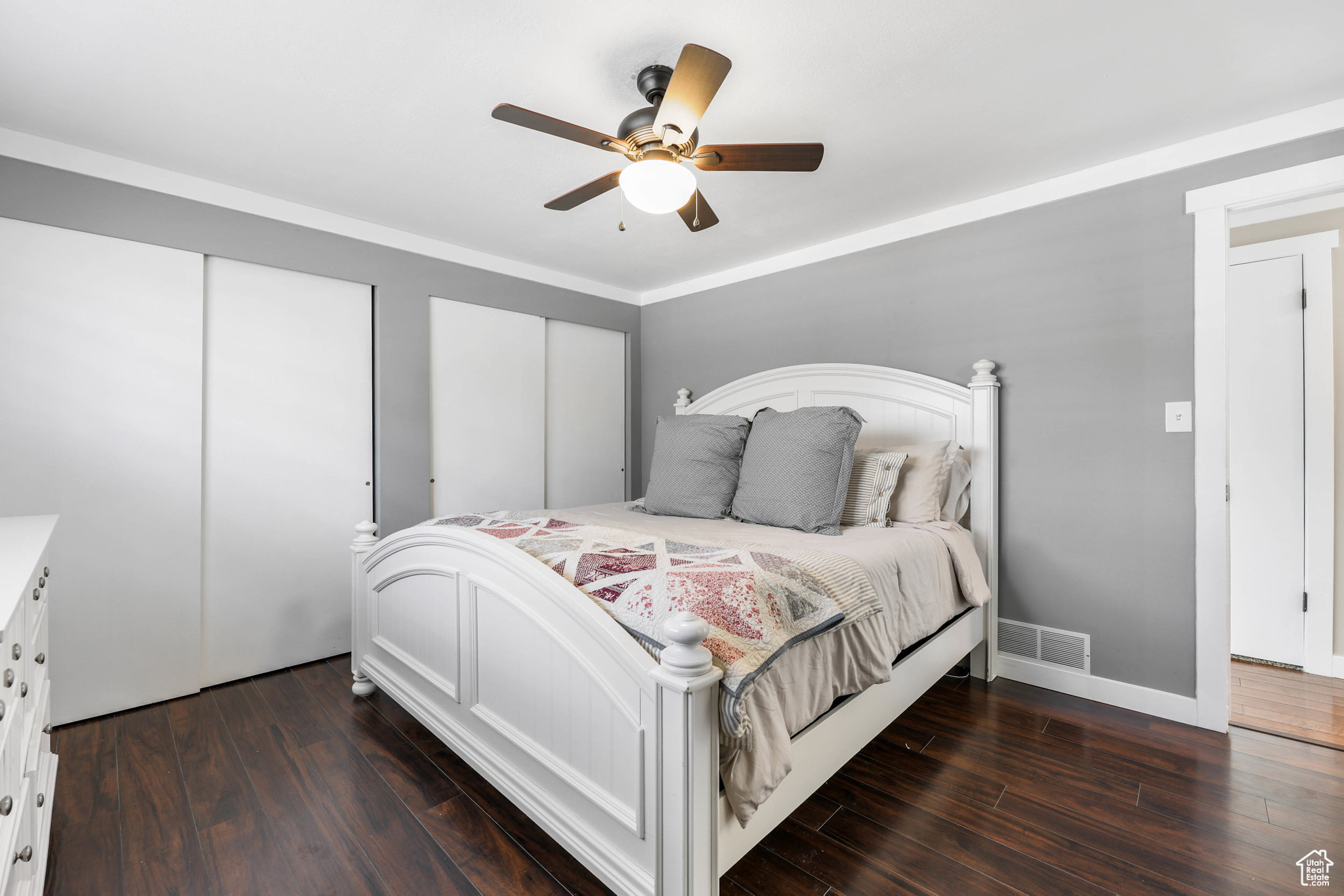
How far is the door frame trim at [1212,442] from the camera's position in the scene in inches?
83.0

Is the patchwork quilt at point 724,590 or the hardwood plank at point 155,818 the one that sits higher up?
the patchwork quilt at point 724,590

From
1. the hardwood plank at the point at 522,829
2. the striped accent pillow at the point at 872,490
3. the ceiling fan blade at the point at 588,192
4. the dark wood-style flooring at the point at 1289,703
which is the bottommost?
the hardwood plank at the point at 522,829

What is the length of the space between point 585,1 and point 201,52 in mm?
1186

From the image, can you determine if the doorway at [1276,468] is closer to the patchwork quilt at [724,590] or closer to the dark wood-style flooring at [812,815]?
the dark wood-style flooring at [812,815]

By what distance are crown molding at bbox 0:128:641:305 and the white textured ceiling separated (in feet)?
0.18

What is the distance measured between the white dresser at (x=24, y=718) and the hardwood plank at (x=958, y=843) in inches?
68.8

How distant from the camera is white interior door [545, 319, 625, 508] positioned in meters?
3.85

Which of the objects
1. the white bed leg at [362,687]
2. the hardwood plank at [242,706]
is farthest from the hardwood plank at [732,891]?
the hardwood plank at [242,706]

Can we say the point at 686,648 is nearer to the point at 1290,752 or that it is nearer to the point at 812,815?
the point at 812,815

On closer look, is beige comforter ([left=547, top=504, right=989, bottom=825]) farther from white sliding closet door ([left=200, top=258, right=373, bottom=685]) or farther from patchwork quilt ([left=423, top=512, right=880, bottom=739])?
white sliding closet door ([left=200, top=258, right=373, bottom=685])

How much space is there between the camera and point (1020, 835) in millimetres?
1571

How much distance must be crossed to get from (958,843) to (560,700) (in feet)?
3.73

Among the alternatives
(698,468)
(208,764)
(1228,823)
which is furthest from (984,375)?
(208,764)

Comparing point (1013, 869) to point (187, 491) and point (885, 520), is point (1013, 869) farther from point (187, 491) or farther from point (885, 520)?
point (187, 491)
